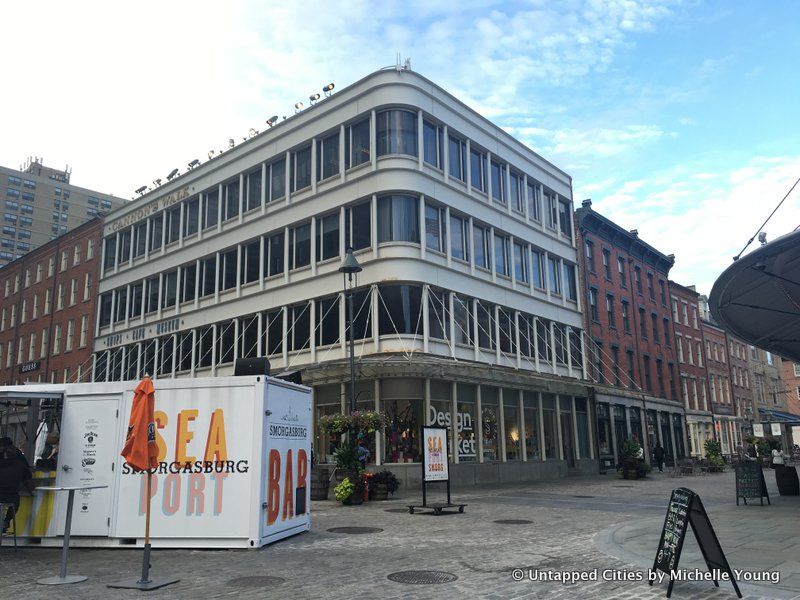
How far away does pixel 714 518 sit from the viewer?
45.2 ft

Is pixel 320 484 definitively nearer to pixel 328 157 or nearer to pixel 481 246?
pixel 481 246

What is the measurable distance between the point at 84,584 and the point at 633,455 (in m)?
27.9

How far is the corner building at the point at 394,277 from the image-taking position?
2678cm

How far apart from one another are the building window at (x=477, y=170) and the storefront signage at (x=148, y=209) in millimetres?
16571

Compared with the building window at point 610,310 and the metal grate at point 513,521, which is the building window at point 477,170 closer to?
the building window at point 610,310

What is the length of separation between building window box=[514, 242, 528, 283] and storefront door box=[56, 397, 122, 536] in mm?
25153

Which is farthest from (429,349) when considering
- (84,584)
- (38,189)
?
(38,189)

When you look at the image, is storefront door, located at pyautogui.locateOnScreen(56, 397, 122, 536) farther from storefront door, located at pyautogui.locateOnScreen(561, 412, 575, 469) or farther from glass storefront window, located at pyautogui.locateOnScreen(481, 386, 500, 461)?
storefront door, located at pyautogui.locateOnScreen(561, 412, 575, 469)

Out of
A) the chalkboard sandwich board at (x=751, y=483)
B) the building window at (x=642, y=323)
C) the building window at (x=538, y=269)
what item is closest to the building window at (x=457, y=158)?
the building window at (x=538, y=269)

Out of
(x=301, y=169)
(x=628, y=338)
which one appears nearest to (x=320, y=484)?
(x=301, y=169)

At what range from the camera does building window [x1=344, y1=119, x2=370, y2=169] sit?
2886cm

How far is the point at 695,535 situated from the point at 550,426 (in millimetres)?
27201

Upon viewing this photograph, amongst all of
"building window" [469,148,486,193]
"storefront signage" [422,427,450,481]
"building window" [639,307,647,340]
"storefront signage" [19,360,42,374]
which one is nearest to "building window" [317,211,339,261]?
"building window" [469,148,486,193]

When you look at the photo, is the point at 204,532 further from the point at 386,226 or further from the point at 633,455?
the point at 633,455
